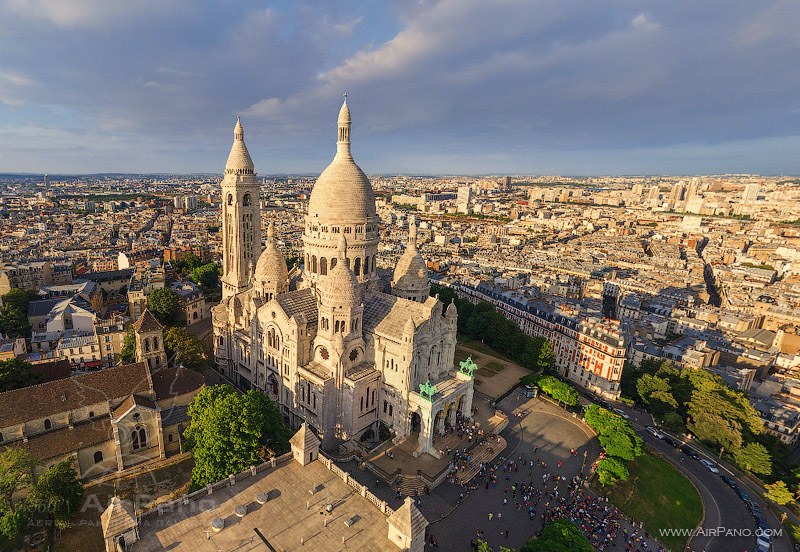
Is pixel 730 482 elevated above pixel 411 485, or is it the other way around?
pixel 411 485

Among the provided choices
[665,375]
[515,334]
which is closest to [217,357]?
[515,334]

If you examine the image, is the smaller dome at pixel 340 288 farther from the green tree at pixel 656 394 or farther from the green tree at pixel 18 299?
the green tree at pixel 18 299

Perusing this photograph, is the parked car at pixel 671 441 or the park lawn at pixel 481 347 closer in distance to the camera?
the parked car at pixel 671 441

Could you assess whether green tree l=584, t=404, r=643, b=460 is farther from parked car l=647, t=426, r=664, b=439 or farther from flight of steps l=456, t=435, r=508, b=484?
parked car l=647, t=426, r=664, b=439

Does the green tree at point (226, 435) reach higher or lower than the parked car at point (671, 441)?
higher

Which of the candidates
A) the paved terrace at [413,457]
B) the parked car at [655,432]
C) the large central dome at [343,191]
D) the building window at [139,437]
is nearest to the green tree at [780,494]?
the parked car at [655,432]

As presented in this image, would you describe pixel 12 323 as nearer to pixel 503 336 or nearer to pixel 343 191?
pixel 343 191

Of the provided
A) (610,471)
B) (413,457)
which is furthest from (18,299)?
(610,471)
